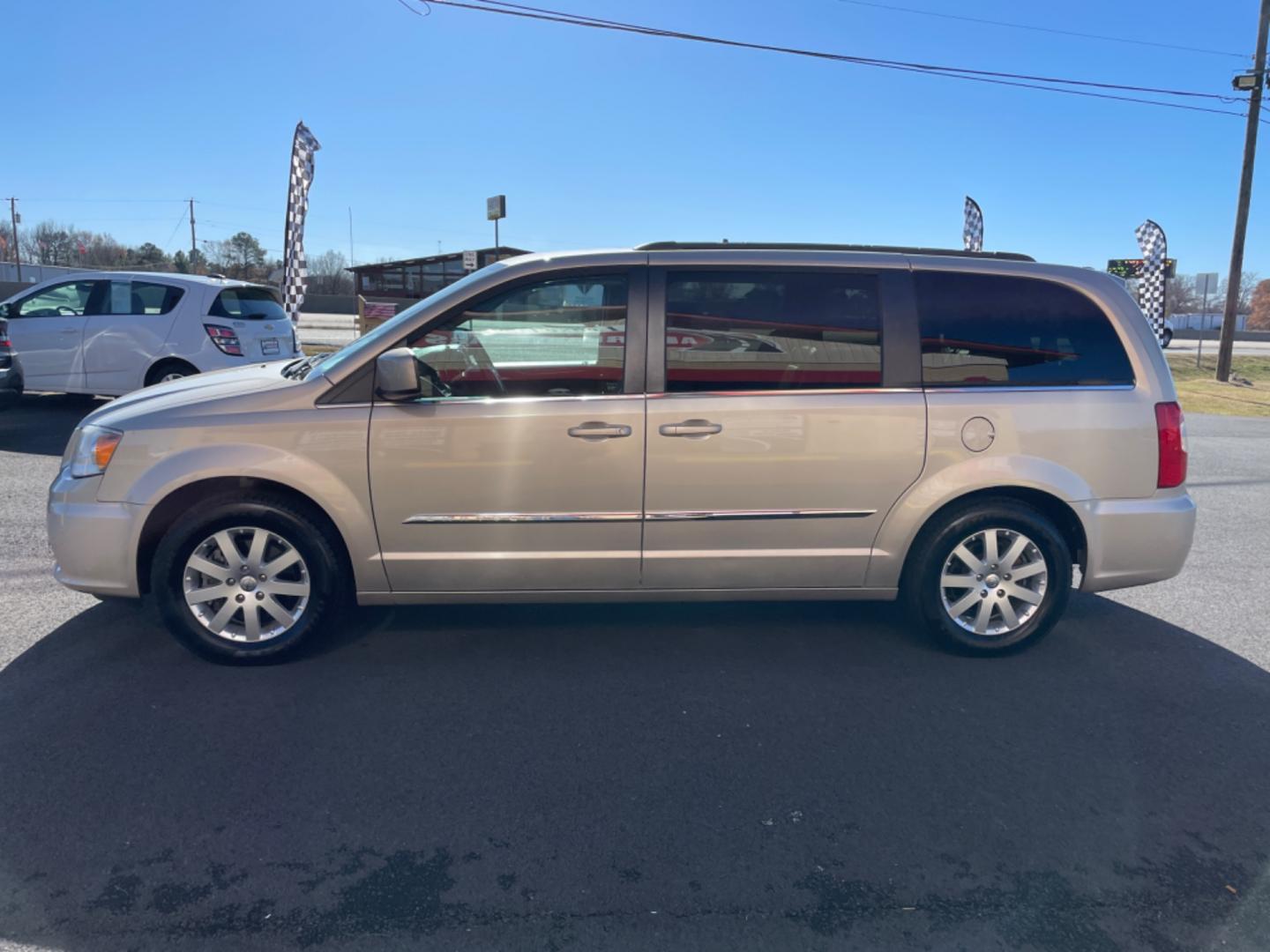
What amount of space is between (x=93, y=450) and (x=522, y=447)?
6.31 feet

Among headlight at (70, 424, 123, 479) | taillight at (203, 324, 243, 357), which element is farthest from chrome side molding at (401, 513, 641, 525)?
taillight at (203, 324, 243, 357)

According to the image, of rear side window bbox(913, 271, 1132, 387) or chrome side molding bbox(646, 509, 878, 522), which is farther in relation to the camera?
rear side window bbox(913, 271, 1132, 387)

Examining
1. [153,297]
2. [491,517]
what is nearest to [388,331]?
[491,517]

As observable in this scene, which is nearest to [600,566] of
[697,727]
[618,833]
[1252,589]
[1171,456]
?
[697,727]

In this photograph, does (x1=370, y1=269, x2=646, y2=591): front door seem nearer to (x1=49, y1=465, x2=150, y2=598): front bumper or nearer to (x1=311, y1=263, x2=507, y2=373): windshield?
(x1=311, y1=263, x2=507, y2=373): windshield

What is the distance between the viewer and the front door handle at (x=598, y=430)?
4.02 m

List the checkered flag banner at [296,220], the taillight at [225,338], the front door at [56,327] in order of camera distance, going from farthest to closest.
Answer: the checkered flag banner at [296,220]
the front door at [56,327]
the taillight at [225,338]

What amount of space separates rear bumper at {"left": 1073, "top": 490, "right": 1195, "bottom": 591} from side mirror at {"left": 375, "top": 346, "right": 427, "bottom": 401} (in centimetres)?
311

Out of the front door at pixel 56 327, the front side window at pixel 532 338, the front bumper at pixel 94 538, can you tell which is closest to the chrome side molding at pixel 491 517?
the front side window at pixel 532 338

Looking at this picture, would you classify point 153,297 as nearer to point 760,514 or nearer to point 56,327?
point 56,327

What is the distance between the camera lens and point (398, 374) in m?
3.88

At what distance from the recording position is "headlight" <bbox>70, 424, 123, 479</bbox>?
403 centimetres

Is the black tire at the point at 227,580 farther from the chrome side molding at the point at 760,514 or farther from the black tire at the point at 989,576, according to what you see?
the black tire at the point at 989,576

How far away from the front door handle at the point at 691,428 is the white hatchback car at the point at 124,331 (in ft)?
26.5
